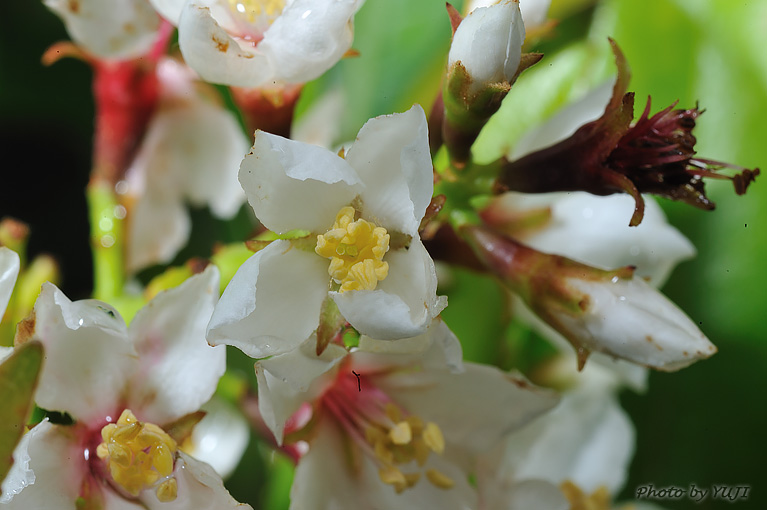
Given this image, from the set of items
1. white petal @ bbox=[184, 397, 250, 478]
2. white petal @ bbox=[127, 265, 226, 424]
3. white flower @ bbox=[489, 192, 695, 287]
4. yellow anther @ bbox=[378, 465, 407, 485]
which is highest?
white flower @ bbox=[489, 192, 695, 287]

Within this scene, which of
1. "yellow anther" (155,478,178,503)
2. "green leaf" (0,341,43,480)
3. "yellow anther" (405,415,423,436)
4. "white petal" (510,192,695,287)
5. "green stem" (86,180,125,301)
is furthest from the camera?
"green stem" (86,180,125,301)

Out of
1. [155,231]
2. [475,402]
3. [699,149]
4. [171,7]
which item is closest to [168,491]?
[475,402]

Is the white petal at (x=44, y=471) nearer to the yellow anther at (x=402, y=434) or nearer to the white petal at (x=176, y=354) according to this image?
the white petal at (x=176, y=354)

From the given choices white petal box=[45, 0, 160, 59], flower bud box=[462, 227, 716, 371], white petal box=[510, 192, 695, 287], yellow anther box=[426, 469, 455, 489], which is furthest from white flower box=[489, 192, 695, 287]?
white petal box=[45, 0, 160, 59]

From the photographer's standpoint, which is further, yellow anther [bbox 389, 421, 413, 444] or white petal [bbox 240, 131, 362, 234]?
yellow anther [bbox 389, 421, 413, 444]

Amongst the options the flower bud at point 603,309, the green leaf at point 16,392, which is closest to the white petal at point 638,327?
the flower bud at point 603,309

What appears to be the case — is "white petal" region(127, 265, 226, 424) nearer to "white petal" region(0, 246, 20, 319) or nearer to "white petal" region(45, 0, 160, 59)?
"white petal" region(0, 246, 20, 319)

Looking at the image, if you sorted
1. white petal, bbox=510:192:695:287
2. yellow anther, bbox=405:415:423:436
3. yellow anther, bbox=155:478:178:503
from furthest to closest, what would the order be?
white petal, bbox=510:192:695:287, yellow anther, bbox=405:415:423:436, yellow anther, bbox=155:478:178:503
